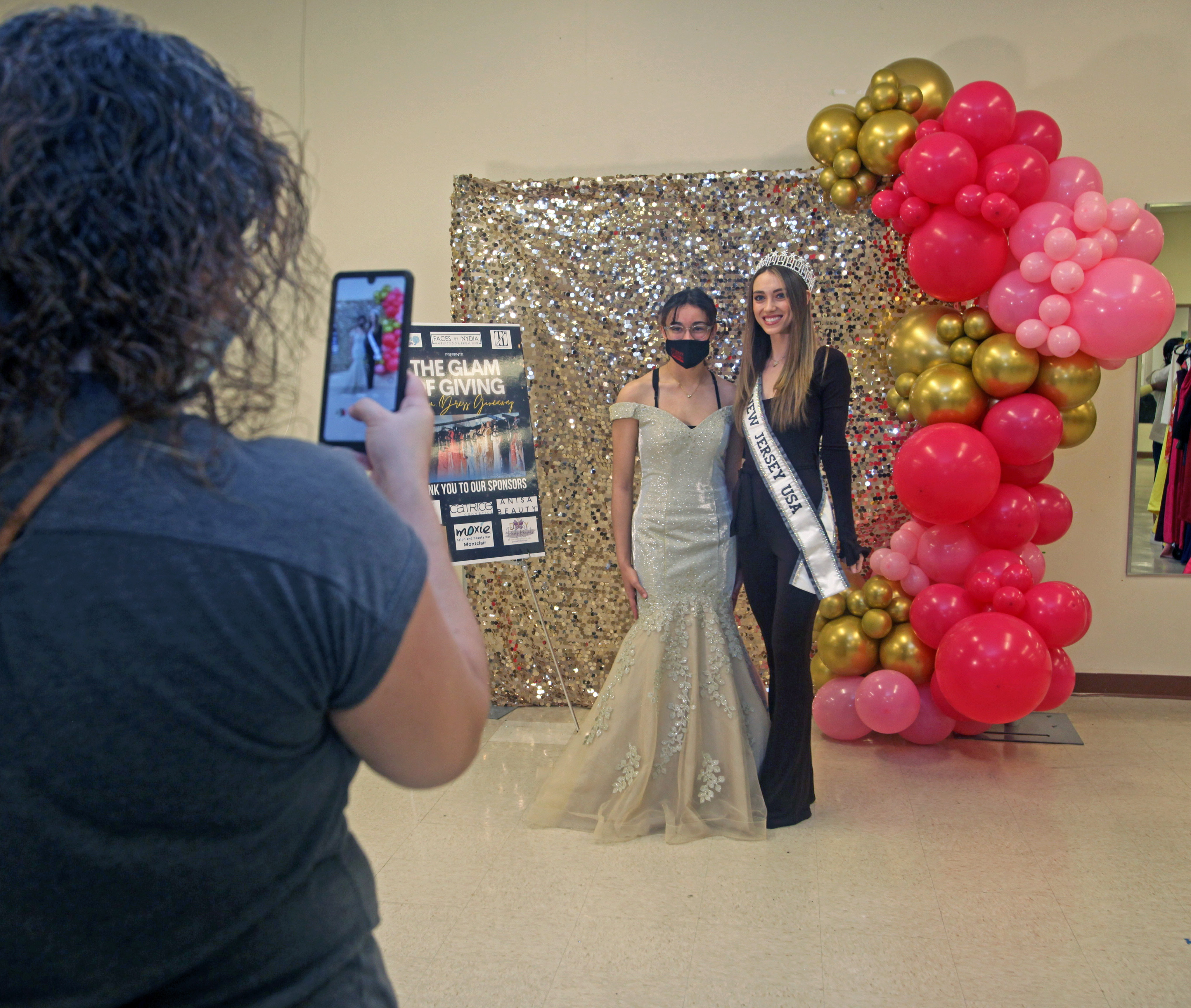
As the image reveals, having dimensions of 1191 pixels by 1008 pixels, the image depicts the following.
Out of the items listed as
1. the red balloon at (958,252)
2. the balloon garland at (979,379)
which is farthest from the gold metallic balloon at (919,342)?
the red balloon at (958,252)

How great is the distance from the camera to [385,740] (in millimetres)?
584

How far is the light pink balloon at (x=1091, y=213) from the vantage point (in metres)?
2.72

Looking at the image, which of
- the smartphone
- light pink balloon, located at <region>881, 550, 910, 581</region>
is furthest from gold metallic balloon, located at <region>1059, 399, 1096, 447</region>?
the smartphone

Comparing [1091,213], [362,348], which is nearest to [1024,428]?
[1091,213]

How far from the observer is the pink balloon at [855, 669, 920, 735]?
2.96m

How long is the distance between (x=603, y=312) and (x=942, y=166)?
1.30m

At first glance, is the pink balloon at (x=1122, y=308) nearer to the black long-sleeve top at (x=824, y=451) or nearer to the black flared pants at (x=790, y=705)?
the black long-sleeve top at (x=824, y=451)

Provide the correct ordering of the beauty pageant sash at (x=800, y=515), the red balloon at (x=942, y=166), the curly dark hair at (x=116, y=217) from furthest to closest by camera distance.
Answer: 1. the red balloon at (x=942, y=166)
2. the beauty pageant sash at (x=800, y=515)
3. the curly dark hair at (x=116, y=217)

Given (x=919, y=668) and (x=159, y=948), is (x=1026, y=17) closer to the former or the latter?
(x=919, y=668)

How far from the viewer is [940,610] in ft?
9.64

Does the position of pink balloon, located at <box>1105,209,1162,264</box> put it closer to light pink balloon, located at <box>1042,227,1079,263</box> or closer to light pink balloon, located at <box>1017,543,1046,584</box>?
light pink balloon, located at <box>1042,227,1079,263</box>

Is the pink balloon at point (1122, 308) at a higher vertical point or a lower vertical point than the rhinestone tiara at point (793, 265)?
lower

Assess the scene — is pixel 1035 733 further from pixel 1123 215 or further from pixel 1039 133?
pixel 1039 133

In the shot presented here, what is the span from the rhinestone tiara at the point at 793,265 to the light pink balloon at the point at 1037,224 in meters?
0.67
